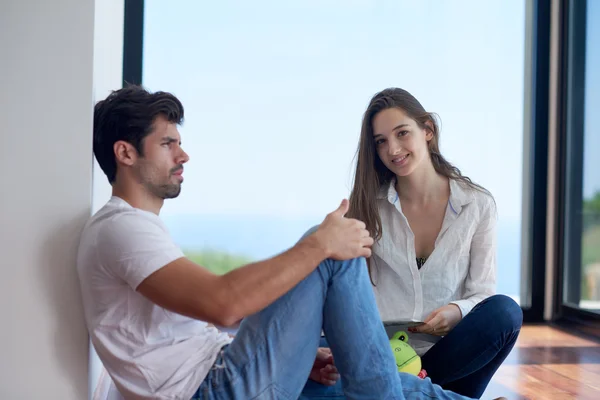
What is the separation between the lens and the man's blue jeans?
1.45 meters

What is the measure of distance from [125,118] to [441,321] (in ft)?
3.49

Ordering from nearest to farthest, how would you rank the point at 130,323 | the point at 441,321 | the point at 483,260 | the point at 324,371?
the point at 130,323, the point at 324,371, the point at 441,321, the point at 483,260

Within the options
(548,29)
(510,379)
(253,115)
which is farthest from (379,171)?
(548,29)

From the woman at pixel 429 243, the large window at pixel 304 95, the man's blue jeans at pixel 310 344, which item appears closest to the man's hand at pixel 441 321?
the woman at pixel 429 243

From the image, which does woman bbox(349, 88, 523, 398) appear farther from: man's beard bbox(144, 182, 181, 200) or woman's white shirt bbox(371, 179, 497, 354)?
man's beard bbox(144, 182, 181, 200)

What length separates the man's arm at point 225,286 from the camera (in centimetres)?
130

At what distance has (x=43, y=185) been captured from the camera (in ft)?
4.89

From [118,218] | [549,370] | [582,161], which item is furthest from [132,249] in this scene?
[582,161]

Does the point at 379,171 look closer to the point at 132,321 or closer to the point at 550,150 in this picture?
the point at 132,321

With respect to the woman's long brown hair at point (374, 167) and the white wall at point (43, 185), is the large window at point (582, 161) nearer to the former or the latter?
the woman's long brown hair at point (374, 167)

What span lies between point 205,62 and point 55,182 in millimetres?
2600

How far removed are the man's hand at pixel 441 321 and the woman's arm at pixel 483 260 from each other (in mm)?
101

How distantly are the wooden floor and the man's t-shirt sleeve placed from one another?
4.94 feet

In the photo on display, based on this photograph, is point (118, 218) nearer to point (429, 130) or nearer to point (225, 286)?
point (225, 286)
